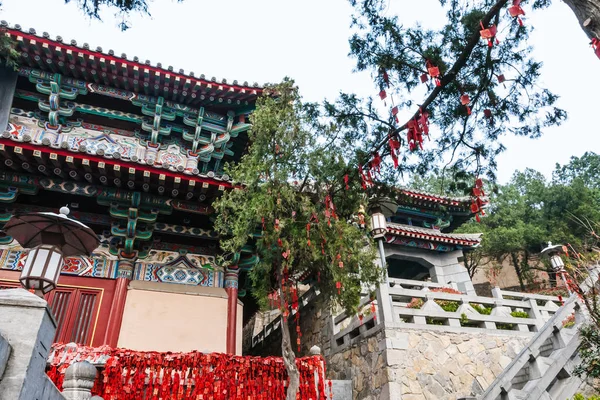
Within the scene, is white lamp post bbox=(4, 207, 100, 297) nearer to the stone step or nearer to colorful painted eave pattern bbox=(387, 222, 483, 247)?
the stone step

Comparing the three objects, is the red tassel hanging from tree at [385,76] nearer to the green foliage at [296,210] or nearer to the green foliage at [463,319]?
the green foliage at [296,210]

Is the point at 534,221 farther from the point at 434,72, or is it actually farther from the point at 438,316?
the point at 434,72

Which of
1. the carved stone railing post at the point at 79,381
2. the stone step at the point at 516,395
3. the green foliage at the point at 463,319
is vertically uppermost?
the green foliage at the point at 463,319

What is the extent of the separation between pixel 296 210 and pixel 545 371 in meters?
4.04

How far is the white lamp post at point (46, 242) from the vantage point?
4.46m

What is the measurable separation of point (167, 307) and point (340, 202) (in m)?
3.40

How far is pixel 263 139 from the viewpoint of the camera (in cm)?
602

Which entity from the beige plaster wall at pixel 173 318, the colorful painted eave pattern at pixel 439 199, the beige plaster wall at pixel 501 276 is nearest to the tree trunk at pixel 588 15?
the beige plaster wall at pixel 173 318

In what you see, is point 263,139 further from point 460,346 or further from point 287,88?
point 460,346

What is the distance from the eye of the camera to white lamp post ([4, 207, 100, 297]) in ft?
14.6

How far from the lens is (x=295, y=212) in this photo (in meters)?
5.73

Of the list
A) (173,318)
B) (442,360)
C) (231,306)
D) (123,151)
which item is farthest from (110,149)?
(442,360)

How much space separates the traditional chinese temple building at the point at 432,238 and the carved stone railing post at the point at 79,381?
10823mm

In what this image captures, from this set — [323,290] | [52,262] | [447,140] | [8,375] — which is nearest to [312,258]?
[323,290]
